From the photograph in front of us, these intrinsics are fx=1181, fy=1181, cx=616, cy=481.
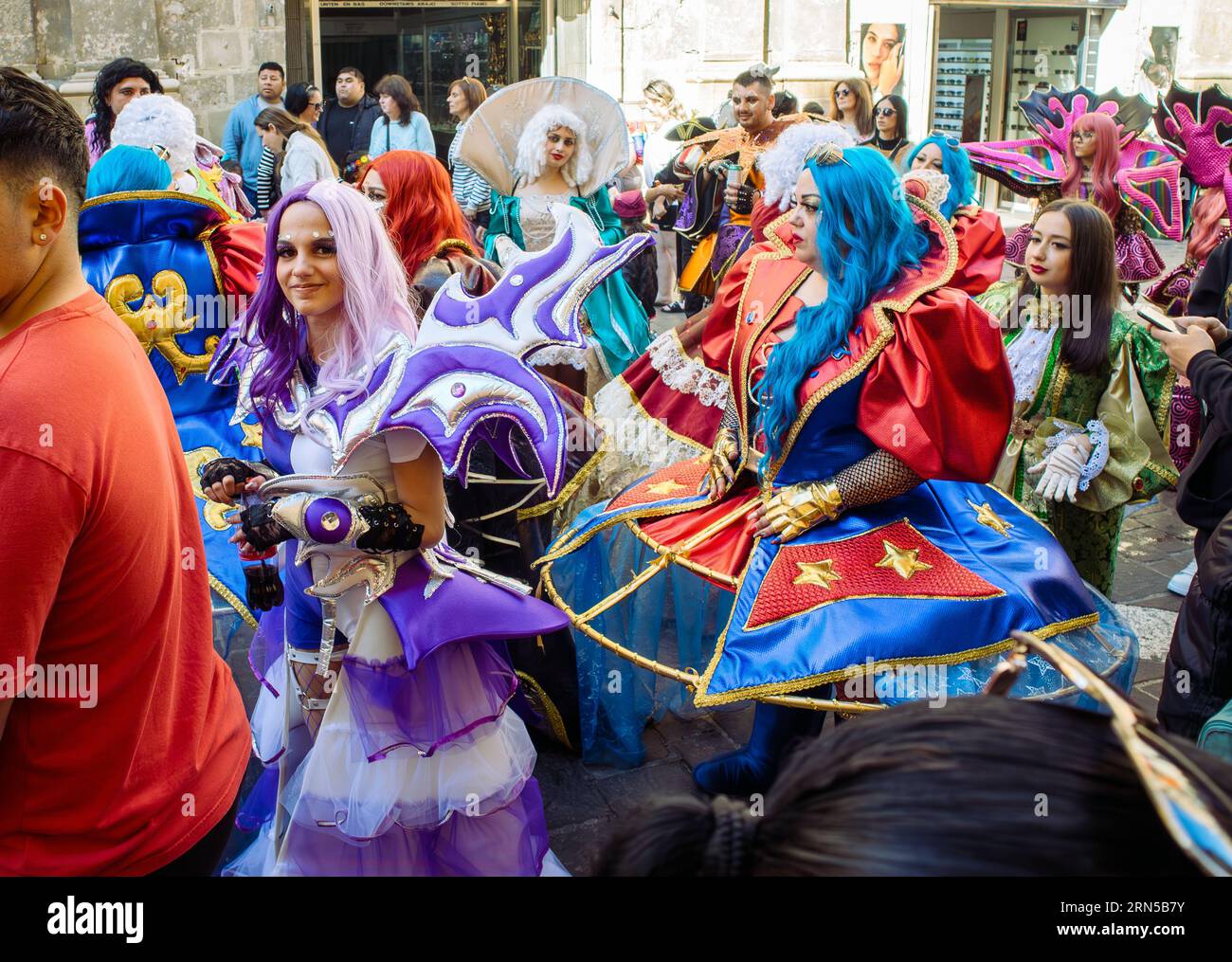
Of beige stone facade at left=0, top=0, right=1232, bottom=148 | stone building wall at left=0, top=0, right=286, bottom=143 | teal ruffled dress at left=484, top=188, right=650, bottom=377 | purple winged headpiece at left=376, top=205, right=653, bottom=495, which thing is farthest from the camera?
beige stone facade at left=0, top=0, right=1232, bottom=148

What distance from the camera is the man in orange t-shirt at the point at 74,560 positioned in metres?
1.46

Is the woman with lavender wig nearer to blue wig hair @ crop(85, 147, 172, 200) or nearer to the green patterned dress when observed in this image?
blue wig hair @ crop(85, 147, 172, 200)

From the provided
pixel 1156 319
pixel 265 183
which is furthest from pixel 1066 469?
pixel 265 183

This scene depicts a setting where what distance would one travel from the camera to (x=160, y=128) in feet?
16.0

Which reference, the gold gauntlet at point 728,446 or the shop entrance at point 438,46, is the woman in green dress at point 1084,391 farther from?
the shop entrance at point 438,46

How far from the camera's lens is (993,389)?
309 cm

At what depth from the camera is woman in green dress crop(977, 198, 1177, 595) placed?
402cm

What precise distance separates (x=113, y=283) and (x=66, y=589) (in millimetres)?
2612

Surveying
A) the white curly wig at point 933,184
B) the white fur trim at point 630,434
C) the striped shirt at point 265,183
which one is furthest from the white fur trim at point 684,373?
the striped shirt at point 265,183

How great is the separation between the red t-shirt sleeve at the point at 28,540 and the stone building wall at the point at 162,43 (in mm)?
9715

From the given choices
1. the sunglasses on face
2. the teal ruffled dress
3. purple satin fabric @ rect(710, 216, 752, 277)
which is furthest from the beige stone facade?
the sunglasses on face

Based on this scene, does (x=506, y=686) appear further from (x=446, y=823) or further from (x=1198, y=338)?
(x=1198, y=338)

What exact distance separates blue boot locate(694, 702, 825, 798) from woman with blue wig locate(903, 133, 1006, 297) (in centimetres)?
132

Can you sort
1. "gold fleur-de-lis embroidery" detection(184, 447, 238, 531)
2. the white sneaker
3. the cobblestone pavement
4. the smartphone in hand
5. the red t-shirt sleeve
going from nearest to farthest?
the red t-shirt sleeve, the smartphone in hand, the cobblestone pavement, "gold fleur-de-lis embroidery" detection(184, 447, 238, 531), the white sneaker
